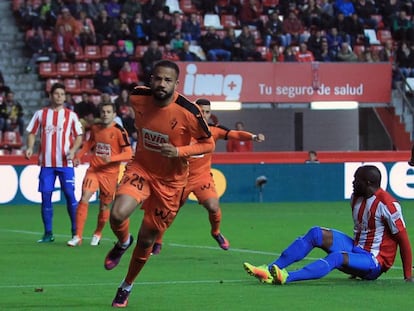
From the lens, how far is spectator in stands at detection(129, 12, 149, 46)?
3272 centimetres

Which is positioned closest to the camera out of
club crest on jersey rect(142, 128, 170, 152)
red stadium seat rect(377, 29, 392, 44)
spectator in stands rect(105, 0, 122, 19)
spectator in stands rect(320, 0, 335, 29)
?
club crest on jersey rect(142, 128, 170, 152)

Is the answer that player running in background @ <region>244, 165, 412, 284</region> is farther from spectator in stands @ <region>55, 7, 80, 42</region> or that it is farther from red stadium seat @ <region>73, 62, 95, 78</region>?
spectator in stands @ <region>55, 7, 80, 42</region>

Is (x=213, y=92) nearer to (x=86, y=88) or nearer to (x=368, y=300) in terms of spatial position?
(x=86, y=88)

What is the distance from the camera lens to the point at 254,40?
109 feet

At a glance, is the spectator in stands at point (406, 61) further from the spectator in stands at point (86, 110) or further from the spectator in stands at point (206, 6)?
the spectator in stands at point (86, 110)

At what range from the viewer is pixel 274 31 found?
3441 cm

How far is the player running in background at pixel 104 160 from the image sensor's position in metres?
16.1

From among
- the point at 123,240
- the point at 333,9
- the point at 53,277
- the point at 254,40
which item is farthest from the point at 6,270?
the point at 333,9

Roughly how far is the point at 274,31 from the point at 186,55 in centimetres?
382

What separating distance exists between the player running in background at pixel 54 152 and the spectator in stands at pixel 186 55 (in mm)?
15022

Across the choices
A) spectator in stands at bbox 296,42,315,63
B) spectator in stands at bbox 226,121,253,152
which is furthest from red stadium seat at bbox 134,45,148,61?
spectator in stands at bbox 226,121,253,152

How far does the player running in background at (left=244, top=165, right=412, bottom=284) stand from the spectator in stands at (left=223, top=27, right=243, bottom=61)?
21.7 m

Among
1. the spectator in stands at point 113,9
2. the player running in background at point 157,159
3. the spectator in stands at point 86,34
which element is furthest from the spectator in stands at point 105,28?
the player running in background at point 157,159

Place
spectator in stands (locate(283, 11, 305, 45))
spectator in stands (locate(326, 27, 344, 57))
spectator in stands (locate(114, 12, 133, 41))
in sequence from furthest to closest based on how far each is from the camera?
spectator in stands (locate(283, 11, 305, 45))
spectator in stands (locate(326, 27, 344, 57))
spectator in stands (locate(114, 12, 133, 41))
